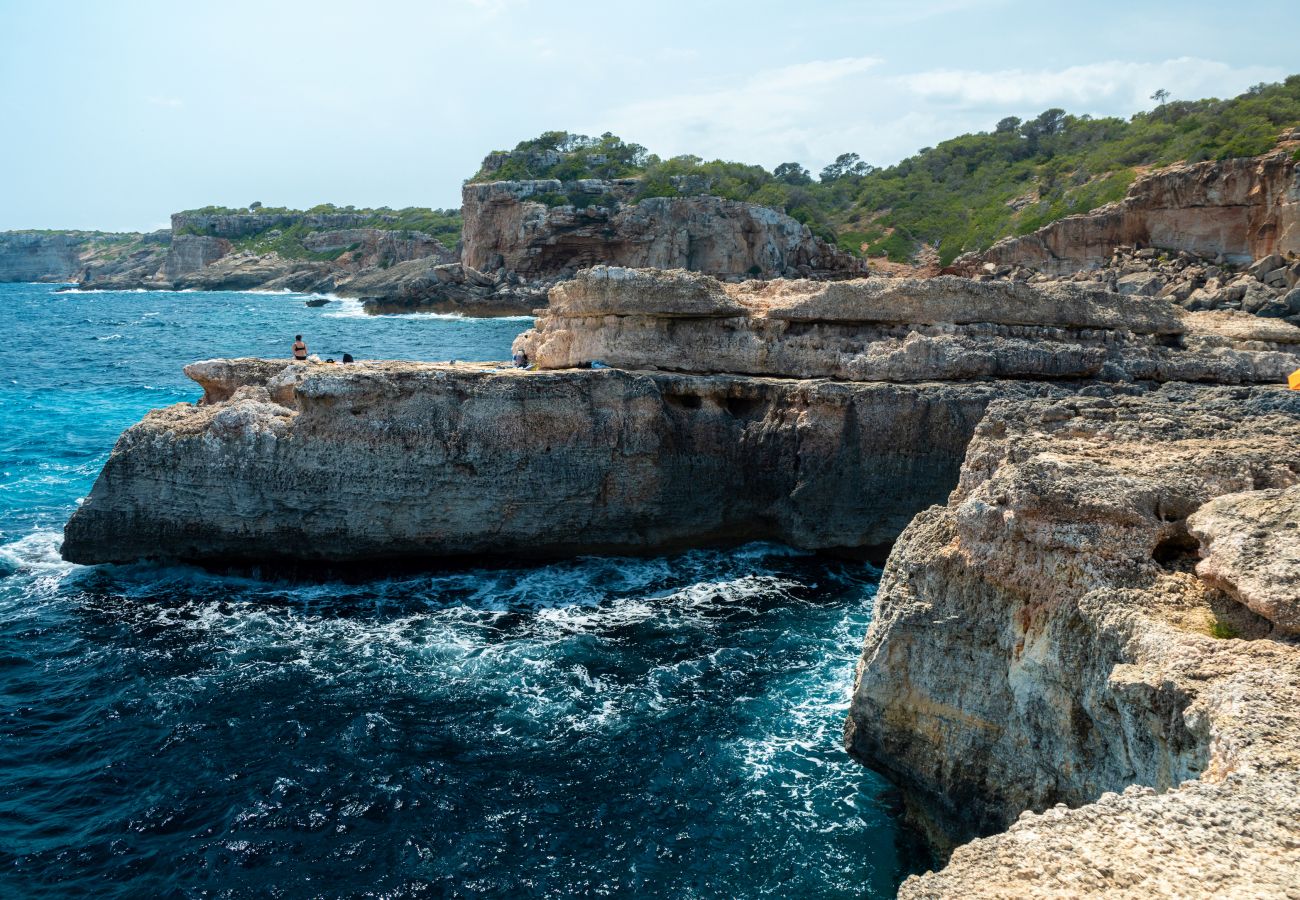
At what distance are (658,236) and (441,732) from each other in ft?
192

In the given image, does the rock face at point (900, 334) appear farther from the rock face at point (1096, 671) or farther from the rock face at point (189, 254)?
the rock face at point (189, 254)

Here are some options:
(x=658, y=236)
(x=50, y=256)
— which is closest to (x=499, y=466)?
(x=658, y=236)

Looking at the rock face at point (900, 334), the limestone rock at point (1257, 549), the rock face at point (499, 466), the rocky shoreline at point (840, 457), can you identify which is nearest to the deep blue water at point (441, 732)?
the rock face at point (499, 466)

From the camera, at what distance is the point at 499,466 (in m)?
17.3

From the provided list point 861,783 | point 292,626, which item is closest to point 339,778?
point 292,626

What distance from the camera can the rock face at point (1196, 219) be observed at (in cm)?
3669

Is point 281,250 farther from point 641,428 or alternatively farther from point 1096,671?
point 1096,671

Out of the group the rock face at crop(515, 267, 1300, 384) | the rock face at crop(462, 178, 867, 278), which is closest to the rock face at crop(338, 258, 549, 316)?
the rock face at crop(462, 178, 867, 278)

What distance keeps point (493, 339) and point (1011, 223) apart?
110 ft

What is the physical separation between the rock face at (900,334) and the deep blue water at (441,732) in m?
4.32

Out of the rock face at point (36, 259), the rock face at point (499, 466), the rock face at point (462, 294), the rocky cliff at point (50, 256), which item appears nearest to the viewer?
the rock face at point (499, 466)

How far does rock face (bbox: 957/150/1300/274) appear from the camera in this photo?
3669cm

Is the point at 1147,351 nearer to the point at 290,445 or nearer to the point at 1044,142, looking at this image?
the point at 290,445

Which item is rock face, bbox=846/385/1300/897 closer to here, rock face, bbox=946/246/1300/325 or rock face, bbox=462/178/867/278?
rock face, bbox=946/246/1300/325
